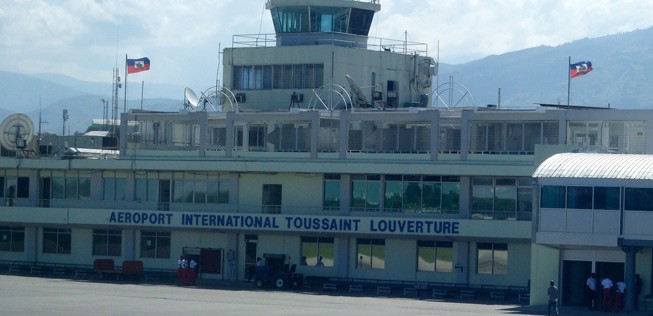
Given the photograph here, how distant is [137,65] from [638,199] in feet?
146

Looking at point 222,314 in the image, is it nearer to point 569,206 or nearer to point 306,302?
point 306,302

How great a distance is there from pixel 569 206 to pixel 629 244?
3.18 m

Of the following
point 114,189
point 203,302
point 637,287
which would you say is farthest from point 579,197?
point 114,189

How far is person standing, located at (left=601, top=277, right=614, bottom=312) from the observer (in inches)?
2221

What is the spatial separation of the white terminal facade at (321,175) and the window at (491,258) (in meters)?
0.08

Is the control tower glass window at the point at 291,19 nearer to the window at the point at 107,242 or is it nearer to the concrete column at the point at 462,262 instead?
the window at the point at 107,242

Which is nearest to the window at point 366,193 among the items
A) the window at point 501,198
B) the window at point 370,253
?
the window at point 370,253

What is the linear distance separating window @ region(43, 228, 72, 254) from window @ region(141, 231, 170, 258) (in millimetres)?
5542

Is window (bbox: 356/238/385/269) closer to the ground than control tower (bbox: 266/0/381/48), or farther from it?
closer to the ground

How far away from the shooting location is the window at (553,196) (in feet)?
187

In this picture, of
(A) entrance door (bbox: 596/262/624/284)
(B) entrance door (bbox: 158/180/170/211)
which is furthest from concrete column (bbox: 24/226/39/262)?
(A) entrance door (bbox: 596/262/624/284)

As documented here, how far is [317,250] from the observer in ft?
246

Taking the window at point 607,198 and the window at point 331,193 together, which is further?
Result: the window at point 331,193

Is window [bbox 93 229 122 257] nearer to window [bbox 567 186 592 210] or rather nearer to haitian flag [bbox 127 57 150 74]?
haitian flag [bbox 127 57 150 74]
